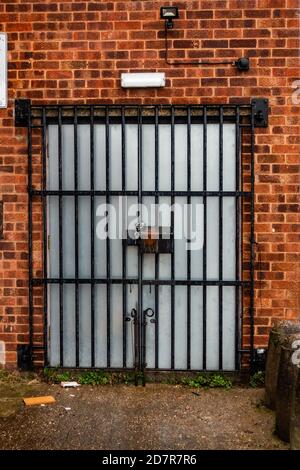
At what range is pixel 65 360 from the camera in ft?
16.9

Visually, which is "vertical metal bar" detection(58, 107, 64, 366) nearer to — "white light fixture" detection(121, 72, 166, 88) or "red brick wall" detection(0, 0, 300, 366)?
"red brick wall" detection(0, 0, 300, 366)

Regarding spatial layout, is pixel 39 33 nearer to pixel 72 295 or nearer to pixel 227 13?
pixel 227 13

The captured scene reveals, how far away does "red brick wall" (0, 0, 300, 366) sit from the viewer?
16.2 ft

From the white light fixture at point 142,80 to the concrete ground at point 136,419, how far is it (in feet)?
9.02

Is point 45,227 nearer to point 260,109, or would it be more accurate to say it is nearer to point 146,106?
point 146,106

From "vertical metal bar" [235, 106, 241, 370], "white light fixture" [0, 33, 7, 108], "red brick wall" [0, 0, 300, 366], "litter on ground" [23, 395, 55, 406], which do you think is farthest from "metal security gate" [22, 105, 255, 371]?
"litter on ground" [23, 395, 55, 406]

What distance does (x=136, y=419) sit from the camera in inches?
166

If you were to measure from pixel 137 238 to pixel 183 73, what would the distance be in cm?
157

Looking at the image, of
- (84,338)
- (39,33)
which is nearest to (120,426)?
(84,338)

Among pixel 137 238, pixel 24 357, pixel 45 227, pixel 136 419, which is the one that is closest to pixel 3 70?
pixel 45 227

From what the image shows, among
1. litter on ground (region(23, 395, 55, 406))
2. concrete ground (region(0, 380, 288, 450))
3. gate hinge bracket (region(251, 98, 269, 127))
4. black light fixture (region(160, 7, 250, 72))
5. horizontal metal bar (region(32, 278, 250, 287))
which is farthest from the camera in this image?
horizontal metal bar (region(32, 278, 250, 287))

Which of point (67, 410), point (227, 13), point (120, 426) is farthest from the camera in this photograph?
point (227, 13)

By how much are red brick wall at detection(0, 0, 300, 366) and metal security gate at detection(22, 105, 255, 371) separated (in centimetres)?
14

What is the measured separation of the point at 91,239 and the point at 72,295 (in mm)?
571
